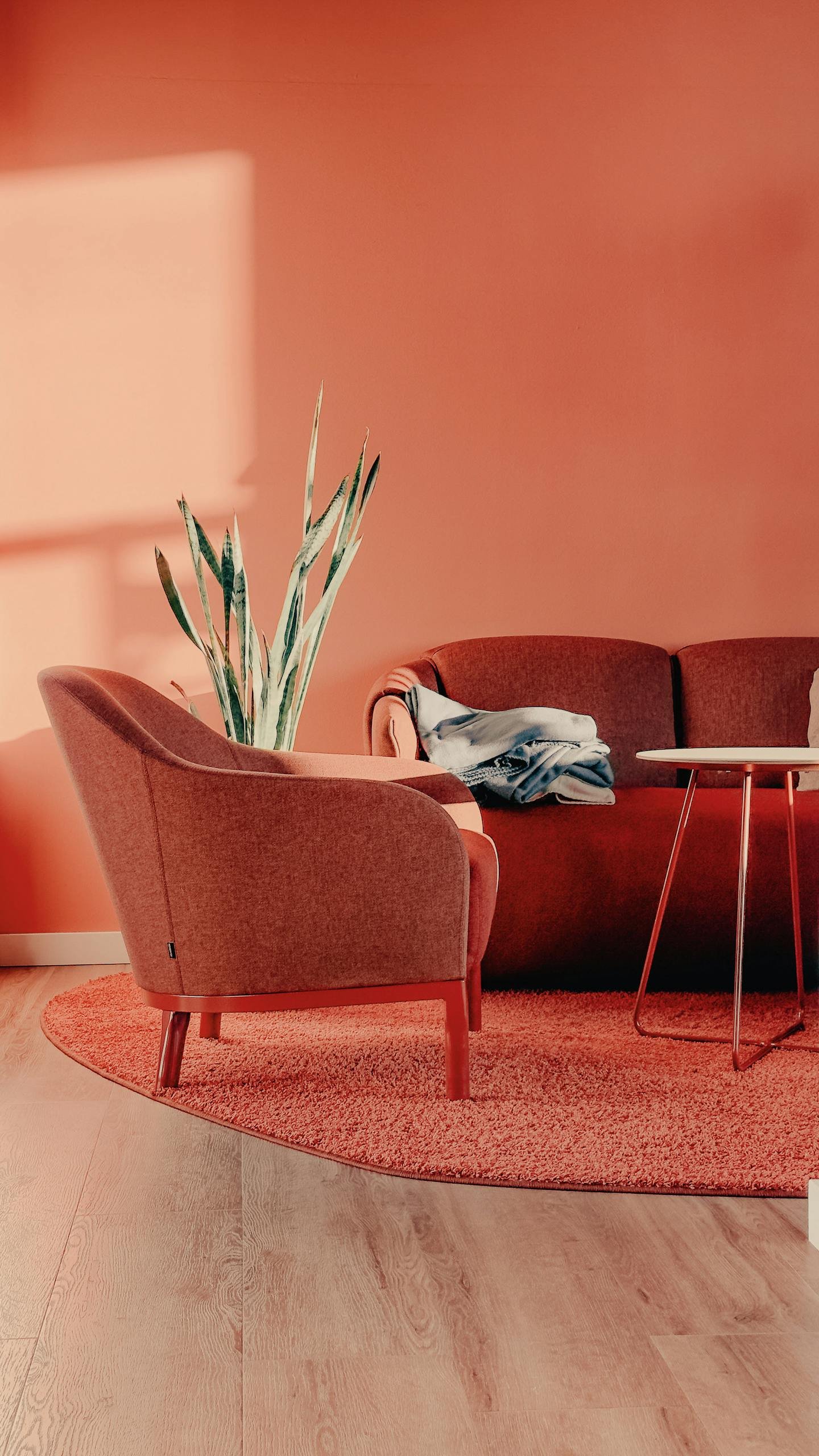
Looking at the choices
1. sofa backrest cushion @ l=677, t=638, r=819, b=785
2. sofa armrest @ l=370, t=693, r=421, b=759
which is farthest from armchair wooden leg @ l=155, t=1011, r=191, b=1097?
sofa backrest cushion @ l=677, t=638, r=819, b=785

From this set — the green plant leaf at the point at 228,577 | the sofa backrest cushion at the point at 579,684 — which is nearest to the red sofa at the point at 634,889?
the sofa backrest cushion at the point at 579,684

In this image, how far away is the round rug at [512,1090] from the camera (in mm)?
1616

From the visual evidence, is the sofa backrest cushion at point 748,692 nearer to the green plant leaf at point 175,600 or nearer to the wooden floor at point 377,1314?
the green plant leaf at point 175,600

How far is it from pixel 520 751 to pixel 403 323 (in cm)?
137

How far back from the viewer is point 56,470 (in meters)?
3.26

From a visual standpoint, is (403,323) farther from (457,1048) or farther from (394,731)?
(457,1048)

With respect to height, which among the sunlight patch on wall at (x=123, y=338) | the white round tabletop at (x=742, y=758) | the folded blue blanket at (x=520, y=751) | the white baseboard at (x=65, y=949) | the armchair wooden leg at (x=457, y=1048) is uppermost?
the sunlight patch on wall at (x=123, y=338)

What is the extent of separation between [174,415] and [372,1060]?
1958mm

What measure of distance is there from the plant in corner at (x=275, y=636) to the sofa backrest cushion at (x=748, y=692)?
108 cm

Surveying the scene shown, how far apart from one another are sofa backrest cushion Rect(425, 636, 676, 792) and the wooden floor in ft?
5.62

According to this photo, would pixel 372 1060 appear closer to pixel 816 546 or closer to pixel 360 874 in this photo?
pixel 360 874

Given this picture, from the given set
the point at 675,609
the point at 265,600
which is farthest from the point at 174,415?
the point at 675,609

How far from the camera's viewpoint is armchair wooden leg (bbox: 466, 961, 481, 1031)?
2.27m

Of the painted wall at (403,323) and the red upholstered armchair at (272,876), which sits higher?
the painted wall at (403,323)
